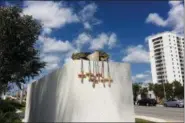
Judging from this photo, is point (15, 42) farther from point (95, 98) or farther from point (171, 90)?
point (171, 90)

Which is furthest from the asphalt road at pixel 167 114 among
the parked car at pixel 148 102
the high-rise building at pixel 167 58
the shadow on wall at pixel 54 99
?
the high-rise building at pixel 167 58

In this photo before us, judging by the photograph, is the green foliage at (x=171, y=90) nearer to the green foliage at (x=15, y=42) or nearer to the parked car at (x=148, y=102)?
the parked car at (x=148, y=102)

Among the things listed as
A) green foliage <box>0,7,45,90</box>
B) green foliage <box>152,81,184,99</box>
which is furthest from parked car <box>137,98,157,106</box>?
green foliage <box>152,81,184,99</box>

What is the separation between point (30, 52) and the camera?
1666 centimetres

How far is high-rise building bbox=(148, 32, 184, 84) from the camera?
455ft

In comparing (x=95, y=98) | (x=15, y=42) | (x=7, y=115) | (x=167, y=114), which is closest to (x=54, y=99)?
(x=95, y=98)

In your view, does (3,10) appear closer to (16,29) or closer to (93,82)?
(16,29)

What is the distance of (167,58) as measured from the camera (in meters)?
142

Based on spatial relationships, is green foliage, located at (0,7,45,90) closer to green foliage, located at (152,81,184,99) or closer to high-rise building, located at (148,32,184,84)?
green foliage, located at (152,81,184,99)

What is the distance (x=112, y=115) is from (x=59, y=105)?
88.6 inches

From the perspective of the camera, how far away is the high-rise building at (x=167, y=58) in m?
139

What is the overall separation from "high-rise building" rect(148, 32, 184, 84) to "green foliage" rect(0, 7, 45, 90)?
125m

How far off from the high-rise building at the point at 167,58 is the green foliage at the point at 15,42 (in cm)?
12541

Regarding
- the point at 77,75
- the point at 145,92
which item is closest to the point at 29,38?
the point at 77,75
